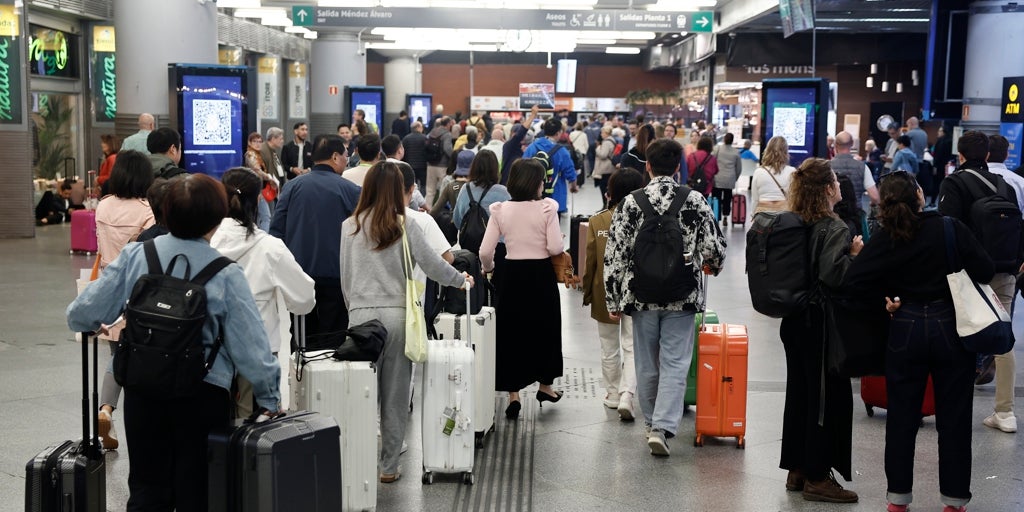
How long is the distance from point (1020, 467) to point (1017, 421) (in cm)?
97

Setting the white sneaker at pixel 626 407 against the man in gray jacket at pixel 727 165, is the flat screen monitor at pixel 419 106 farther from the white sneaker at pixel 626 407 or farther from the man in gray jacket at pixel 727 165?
the white sneaker at pixel 626 407

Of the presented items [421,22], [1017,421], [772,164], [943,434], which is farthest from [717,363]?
[421,22]

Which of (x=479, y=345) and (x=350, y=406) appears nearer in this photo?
(x=350, y=406)

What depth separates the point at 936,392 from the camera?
4.86 meters

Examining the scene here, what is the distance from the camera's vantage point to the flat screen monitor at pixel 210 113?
41.0ft

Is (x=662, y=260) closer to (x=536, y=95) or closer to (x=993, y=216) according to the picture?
(x=993, y=216)

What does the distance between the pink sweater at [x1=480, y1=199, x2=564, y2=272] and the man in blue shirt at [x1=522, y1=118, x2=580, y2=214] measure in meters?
5.86

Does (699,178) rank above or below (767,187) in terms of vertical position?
below

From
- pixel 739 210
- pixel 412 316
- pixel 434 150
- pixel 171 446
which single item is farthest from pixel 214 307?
pixel 434 150

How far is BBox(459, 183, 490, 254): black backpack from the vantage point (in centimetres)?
727

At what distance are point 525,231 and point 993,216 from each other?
2585 mm

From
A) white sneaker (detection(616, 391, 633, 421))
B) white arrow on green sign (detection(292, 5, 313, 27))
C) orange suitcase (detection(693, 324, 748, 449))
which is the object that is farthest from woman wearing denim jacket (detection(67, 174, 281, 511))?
white arrow on green sign (detection(292, 5, 313, 27))

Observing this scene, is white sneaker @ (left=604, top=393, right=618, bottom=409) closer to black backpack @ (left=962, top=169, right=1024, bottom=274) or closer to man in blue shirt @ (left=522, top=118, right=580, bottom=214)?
black backpack @ (left=962, top=169, right=1024, bottom=274)

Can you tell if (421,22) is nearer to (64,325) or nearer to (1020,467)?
→ (64,325)
